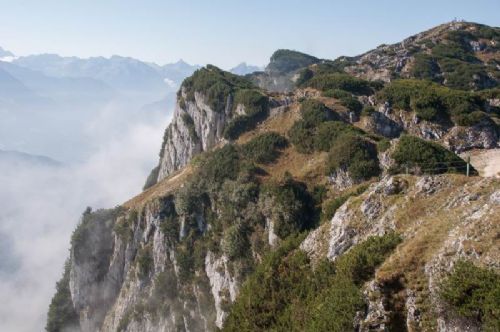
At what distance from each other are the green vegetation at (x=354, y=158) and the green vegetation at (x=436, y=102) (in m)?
17.7

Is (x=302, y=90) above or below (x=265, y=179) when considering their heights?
above

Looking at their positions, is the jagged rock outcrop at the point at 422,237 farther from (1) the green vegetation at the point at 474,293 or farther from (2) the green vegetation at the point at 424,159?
(2) the green vegetation at the point at 424,159

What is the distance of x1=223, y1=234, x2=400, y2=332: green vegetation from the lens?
74.8 ft

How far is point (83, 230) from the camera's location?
7381cm

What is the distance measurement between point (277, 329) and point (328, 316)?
274 inches

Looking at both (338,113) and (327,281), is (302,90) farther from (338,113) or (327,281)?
(327,281)

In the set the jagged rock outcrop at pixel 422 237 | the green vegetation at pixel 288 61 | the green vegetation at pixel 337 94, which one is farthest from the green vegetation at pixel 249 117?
the green vegetation at pixel 288 61

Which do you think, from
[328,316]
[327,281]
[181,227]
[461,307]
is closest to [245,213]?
[181,227]

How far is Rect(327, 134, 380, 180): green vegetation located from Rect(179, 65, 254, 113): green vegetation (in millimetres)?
34278

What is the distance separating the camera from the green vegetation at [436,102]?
208 ft

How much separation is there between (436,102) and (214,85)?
1608 inches

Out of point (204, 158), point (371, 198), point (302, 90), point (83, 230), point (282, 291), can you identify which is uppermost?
point (302, 90)

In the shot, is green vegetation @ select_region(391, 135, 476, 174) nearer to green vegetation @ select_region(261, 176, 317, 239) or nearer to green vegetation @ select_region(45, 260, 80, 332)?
green vegetation @ select_region(261, 176, 317, 239)

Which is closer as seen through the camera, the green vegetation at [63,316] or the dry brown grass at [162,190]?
the dry brown grass at [162,190]
